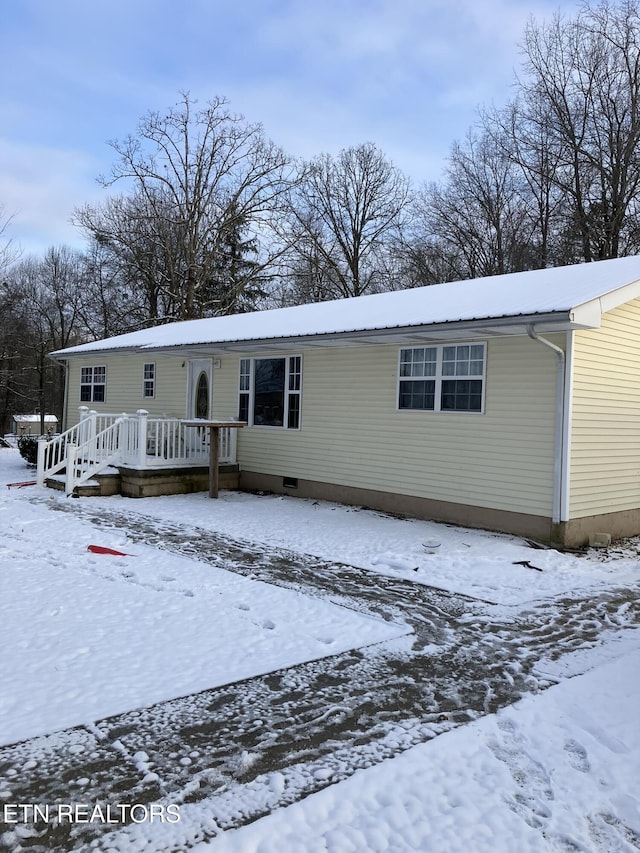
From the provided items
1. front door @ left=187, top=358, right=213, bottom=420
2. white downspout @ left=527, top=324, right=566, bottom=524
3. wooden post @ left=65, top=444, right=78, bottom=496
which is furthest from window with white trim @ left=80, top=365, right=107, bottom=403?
white downspout @ left=527, top=324, right=566, bottom=524

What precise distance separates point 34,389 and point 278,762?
39194mm

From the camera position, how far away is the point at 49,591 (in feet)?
19.7

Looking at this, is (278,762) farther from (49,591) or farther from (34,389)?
(34,389)

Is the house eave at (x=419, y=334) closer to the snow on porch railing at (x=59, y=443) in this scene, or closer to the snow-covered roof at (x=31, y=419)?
the snow on porch railing at (x=59, y=443)

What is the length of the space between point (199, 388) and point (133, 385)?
2.76 metres

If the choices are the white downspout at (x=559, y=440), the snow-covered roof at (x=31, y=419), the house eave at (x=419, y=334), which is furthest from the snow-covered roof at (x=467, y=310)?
the snow-covered roof at (x=31, y=419)

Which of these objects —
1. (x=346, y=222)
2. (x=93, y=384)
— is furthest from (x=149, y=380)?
(x=346, y=222)

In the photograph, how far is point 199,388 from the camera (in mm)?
14969

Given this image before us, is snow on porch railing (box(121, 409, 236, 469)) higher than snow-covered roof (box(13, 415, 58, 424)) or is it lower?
higher

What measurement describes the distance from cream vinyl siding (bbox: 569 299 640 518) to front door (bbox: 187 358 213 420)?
8.28 metres

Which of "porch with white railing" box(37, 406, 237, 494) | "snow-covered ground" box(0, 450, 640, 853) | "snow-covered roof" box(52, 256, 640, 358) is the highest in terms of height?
"snow-covered roof" box(52, 256, 640, 358)

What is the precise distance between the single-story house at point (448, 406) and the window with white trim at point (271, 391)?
0.03m

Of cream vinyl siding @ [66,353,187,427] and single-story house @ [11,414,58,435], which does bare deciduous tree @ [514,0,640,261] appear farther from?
single-story house @ [11,414,58,435]

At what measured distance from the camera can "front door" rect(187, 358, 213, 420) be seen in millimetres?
14680
